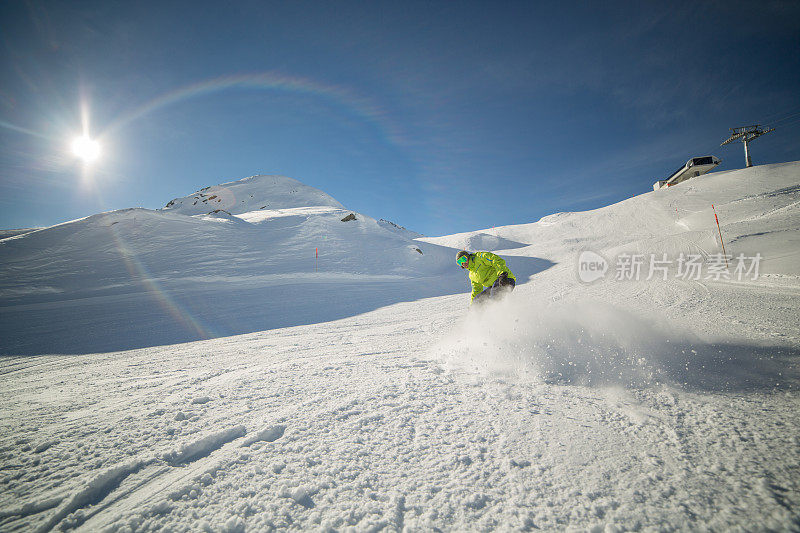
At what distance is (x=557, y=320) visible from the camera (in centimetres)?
426

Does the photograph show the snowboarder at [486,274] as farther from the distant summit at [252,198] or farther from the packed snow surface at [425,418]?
the distant summit at [252,198]

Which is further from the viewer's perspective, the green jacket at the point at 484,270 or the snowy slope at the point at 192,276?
the snowy slope at the point at 192,276

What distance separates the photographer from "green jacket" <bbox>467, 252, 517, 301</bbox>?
6.15 metres

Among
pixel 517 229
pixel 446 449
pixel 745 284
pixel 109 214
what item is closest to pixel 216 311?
pixel 446 449

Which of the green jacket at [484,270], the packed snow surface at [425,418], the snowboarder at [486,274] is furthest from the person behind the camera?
the green jacket at [484,270]

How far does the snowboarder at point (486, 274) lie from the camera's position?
600 cm

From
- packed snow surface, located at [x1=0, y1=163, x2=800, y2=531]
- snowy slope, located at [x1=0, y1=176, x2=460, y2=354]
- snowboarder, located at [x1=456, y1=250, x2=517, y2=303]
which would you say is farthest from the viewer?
snowy slope, located at [x1=0, y1=176, x2=460, y2=354]

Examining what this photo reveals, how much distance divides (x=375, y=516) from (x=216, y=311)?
10331 mm

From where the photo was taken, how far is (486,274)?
617cm

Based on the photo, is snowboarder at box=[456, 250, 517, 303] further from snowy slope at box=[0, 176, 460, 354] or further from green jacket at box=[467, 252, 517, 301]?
snowy slope at box=[0, 176, 460, 354]

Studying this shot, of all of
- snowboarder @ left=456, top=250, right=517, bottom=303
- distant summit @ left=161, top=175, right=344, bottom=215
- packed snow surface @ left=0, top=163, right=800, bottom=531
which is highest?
distant summit @ left=161, top=175, right=344, bottom=215

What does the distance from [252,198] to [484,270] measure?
58217 mm

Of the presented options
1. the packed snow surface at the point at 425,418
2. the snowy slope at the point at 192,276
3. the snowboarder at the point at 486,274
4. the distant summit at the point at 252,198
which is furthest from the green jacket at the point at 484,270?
the distant summit at the point at 252,198

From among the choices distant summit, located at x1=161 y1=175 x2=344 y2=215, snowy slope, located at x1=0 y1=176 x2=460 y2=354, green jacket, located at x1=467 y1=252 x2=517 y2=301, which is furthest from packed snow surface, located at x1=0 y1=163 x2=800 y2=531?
distant summit, located at x1=161 y1=175 x2=344 y2=215
